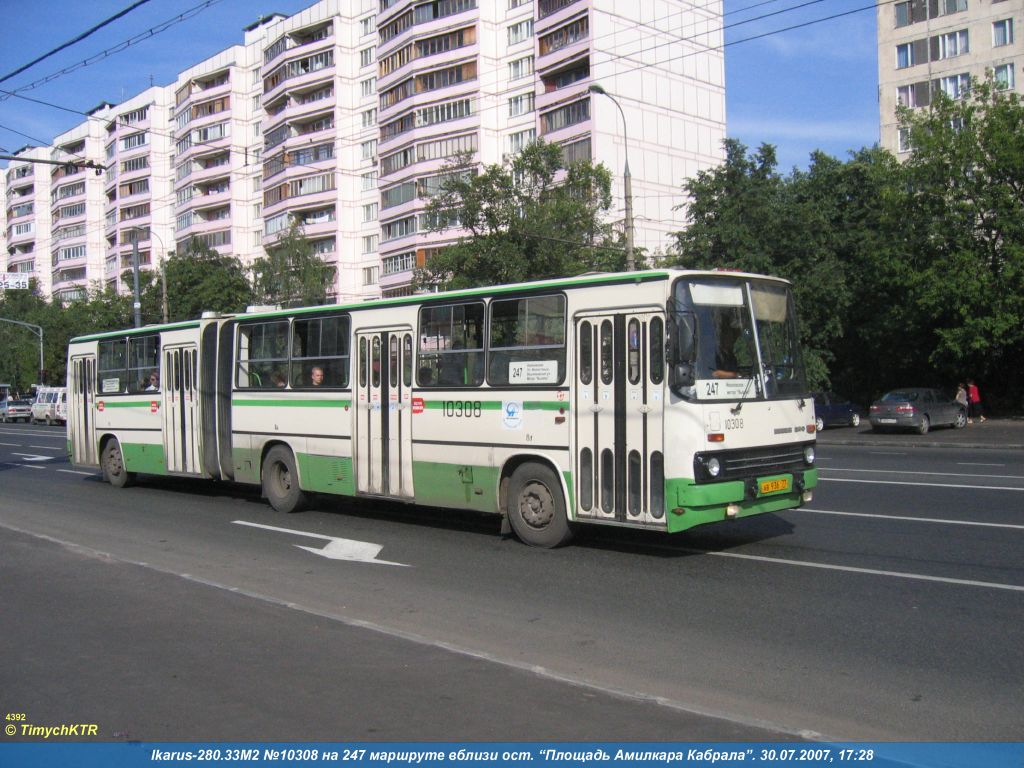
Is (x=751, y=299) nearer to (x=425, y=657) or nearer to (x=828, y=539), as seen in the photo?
(x=828, y=539)

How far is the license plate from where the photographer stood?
971 cm

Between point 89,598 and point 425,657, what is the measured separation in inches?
142

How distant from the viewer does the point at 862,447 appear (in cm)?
2772

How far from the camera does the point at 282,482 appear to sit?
14.3 meters

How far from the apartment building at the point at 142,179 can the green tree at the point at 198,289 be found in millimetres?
33102

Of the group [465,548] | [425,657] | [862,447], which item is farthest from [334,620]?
[862,447]

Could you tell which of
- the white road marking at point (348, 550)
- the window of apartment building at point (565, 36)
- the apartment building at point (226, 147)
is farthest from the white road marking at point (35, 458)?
the apartment building at point (226, 147)

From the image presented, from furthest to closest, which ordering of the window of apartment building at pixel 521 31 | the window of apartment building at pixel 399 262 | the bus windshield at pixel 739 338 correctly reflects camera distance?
the window of apartment building at pixel 399 262 < the window of apartment building at pixel 521 31 < the bus windshield at pixel 739 338

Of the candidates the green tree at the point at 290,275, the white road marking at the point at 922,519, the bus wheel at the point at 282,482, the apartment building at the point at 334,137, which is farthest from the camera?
the apartment building at the point at 334,137

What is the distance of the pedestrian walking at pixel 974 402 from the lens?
3841cm

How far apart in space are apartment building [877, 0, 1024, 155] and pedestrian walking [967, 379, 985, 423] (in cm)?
1748

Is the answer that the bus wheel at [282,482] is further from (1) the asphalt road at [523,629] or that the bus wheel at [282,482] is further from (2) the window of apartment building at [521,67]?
(2) the window of apartment building at [521,67]

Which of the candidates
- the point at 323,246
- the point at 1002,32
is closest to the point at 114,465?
the point at 1002,32

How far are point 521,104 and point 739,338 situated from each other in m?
51.6
